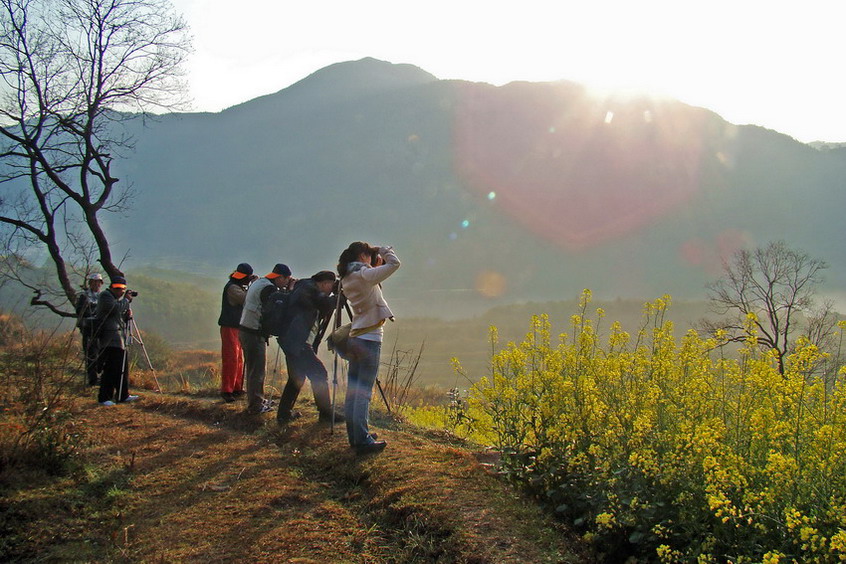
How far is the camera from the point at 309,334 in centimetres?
761

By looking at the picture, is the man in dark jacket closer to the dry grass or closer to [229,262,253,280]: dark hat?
the dry grass

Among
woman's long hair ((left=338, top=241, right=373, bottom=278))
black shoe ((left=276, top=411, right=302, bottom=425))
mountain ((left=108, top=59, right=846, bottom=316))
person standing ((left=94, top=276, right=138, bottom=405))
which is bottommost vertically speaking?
black shoe ((left=276, top=411, right=302, bottom=425))

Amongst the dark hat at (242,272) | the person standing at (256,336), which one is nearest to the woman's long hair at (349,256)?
the person standing at (256,336)

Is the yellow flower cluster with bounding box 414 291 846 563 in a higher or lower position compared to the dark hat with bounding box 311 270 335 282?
lower

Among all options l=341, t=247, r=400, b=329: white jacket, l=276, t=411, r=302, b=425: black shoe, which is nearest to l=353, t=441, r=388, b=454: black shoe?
l=341, t=247, r=400, b=329: white jacket

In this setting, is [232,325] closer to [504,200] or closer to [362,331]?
[362,331]

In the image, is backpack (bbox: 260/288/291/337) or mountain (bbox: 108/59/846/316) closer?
backpack (bbox: 260/288/291/337)

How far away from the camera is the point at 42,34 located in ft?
49.4

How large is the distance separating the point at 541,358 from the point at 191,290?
321ft

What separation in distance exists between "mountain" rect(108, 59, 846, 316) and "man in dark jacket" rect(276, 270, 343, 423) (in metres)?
105

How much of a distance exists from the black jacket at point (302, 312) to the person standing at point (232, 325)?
2087 millimetres

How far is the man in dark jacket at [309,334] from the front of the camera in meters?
7.41

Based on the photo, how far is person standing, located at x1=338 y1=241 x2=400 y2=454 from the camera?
589cm

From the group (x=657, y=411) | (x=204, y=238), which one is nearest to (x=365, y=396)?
(x=657, y=411)
